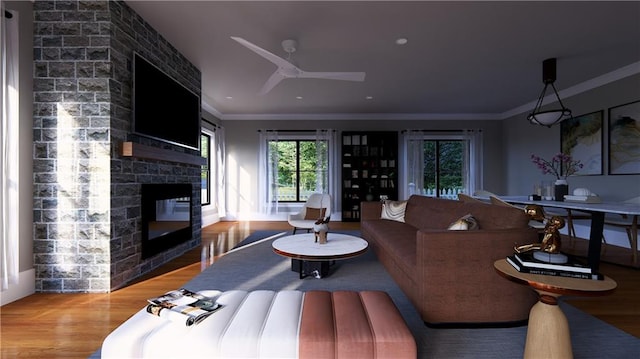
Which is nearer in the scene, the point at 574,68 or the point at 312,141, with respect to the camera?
the point at 574,68

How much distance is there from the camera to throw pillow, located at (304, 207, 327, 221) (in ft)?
15.7

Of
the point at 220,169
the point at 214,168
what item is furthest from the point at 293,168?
the point at 214,168

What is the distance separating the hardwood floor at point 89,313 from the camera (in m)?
1.73

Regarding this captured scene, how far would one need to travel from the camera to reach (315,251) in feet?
8.40

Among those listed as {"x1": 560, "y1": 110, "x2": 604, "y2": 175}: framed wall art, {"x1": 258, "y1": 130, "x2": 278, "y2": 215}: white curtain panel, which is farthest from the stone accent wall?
{"x1": 560, "y1": 110, "x2": 604, "y2": 175}: framed wall art

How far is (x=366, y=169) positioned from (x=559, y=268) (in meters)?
5.54

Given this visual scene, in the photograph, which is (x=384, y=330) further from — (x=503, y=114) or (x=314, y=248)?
(x=503, y=114)

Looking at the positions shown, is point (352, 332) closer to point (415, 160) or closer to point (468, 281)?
point (468, 281)

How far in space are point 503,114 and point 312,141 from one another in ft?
15.5

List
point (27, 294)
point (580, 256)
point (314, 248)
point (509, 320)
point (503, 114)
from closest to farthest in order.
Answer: point (509, 320) < point (27, 294) < point (314, 248) < point (580, 256) < point (503, 114)

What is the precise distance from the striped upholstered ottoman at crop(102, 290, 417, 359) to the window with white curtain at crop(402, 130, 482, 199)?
18.6 feet

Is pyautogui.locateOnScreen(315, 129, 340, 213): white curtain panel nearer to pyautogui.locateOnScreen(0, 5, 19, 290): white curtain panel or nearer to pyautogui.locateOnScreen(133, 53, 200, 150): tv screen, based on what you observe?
pyautogui.locateOnScreen(133, 53, 200, 150): tv screen

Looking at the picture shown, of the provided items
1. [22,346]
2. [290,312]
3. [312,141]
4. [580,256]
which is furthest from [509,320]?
[312,141]

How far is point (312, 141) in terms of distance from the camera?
6.88 meters
